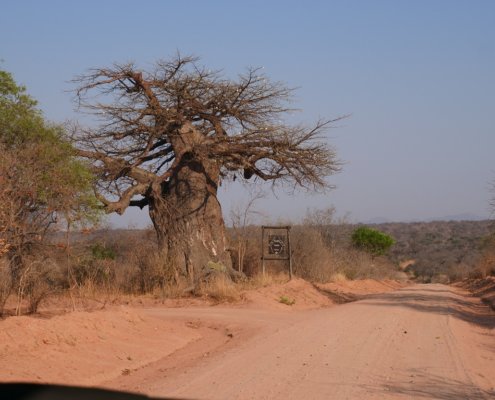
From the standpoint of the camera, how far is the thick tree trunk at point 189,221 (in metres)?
23.3

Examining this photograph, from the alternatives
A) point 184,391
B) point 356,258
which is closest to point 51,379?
point 184,391

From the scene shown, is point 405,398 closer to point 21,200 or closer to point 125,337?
point 125,337

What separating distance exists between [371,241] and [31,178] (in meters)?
42.3

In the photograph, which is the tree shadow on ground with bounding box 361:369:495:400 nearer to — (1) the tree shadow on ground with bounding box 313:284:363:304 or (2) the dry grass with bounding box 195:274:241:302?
(2) the dry grass with bounding box 195:274:241:302

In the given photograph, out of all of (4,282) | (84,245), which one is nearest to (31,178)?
(4,282)

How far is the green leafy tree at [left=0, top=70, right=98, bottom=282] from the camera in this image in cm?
1415

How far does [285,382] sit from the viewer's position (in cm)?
924

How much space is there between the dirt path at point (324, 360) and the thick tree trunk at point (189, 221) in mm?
5100

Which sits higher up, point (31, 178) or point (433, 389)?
point (31, 178)

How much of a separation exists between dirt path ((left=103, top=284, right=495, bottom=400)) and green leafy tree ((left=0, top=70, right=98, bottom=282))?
361cm

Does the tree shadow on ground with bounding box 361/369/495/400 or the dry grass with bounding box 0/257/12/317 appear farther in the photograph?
the dry grass with bounding box 0/257/12/317

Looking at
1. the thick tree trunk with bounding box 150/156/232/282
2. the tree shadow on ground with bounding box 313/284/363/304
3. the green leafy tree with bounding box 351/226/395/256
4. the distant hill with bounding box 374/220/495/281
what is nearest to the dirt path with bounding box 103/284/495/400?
the thick tree trunk with bounding box 150/156/232/282

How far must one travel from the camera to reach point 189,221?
77.7ft

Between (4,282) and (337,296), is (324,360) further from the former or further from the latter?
(337,296)
